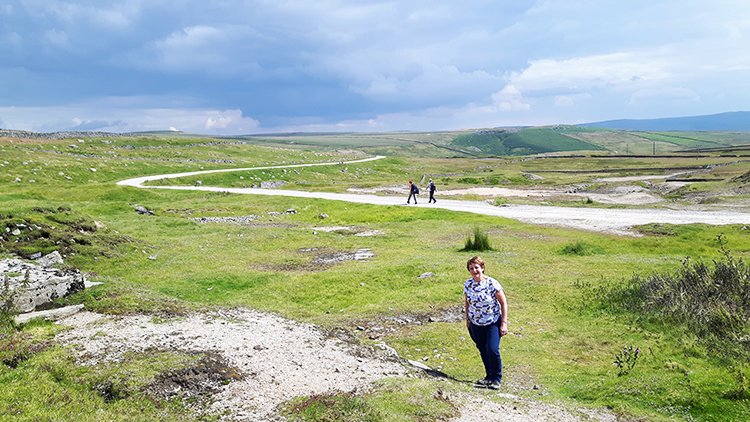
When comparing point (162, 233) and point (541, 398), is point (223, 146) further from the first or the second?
point (541, 398)

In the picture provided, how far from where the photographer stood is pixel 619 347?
10922 mm

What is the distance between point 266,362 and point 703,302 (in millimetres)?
11875

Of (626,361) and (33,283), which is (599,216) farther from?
(33,283)

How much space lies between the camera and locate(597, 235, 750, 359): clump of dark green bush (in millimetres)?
9711

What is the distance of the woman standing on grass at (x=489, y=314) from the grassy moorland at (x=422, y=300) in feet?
2.30

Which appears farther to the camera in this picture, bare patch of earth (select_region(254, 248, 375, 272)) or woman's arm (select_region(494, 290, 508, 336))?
bare patch of earth (select_region(254, 248, 375, 272))

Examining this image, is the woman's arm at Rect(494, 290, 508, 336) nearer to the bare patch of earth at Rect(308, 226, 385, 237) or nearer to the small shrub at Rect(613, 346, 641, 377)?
the small shrub at Rect(613, 346, 641, 377)

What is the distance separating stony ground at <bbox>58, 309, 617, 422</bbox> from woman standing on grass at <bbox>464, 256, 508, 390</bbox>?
473 mm

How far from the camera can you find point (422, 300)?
50.9ft

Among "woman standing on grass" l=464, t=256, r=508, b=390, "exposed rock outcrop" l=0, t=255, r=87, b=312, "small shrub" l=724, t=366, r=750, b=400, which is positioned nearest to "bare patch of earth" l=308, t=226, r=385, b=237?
"exposed rock outcrop" l=0, t=255, r=87, b=312

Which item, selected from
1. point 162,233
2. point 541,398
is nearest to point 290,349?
point 541,398

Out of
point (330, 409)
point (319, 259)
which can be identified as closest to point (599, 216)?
point (319, 259)

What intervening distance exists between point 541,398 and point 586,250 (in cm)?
1633

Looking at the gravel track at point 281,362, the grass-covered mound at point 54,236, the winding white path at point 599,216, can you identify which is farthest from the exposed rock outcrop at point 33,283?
the winding white path at point 599,216
